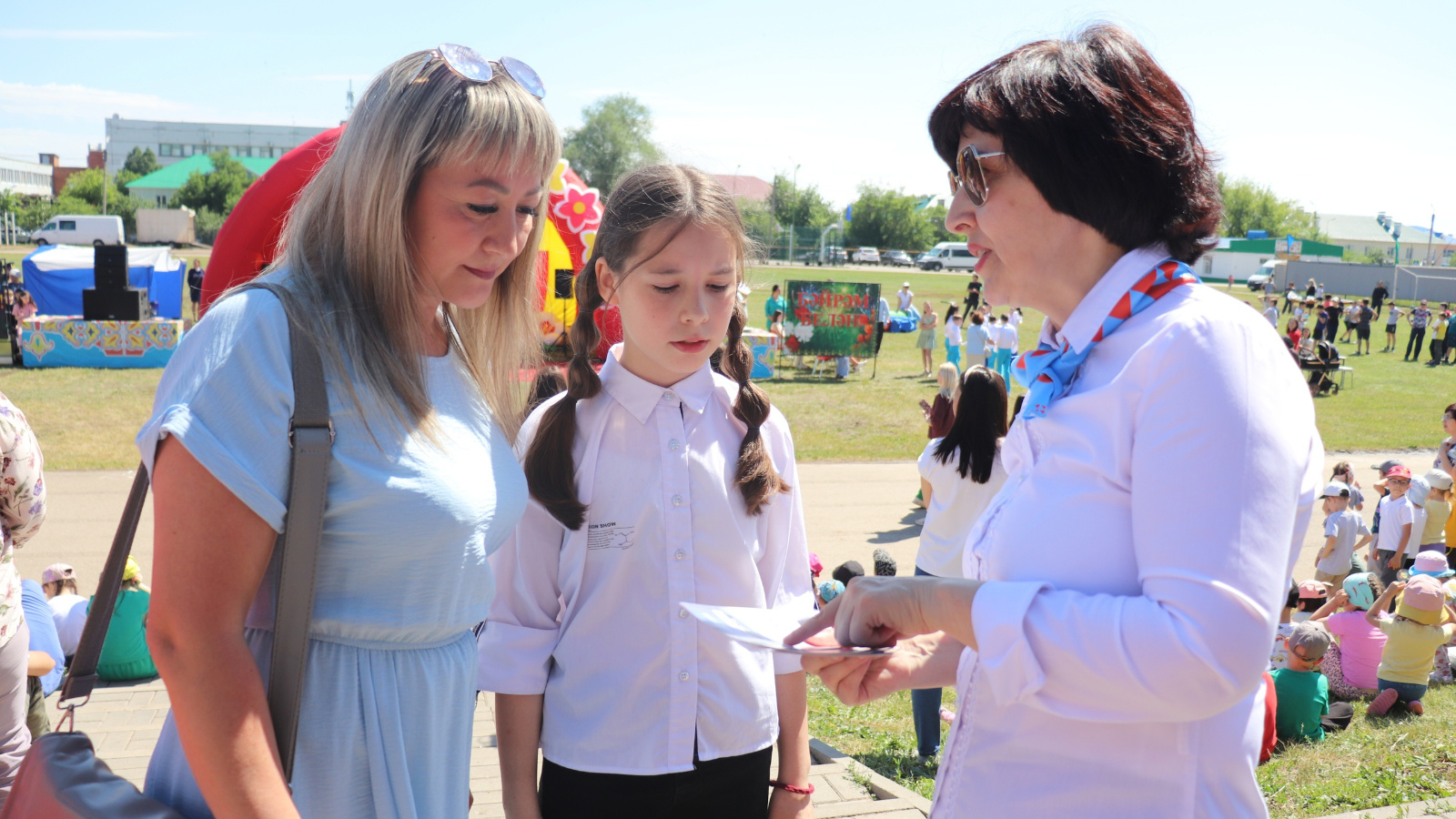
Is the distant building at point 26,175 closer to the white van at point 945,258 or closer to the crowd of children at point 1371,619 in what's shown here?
the white van at point 945,258

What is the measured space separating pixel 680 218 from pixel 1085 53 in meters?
0.99

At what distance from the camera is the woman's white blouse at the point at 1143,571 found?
1.17 metres

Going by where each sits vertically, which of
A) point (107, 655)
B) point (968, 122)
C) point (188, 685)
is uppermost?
point (968, 122)

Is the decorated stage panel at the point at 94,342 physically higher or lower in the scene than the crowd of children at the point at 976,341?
lower

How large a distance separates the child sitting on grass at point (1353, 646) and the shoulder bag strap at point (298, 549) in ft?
23.7

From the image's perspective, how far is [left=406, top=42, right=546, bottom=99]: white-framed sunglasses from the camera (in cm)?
172

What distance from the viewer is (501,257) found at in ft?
5.99

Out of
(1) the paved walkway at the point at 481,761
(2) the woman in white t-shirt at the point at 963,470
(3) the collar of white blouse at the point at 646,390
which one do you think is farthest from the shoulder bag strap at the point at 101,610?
(2) the woman in white t-shirt at the point at 963,470

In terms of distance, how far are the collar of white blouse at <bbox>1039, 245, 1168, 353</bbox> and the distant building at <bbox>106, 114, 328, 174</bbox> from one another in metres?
138

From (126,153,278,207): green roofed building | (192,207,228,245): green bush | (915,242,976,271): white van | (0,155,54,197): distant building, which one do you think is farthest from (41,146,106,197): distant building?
(915,242,976,271): white van

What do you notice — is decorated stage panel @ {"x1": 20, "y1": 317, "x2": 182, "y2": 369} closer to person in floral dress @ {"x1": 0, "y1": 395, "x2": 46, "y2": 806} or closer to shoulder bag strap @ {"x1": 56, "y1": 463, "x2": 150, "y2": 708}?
person in floral dress @ {"x1": 0, "y1": 395, "x2": 46, "y2": 806}

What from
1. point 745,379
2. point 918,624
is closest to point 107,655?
point 745,379

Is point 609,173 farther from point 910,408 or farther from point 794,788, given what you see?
point 794,788

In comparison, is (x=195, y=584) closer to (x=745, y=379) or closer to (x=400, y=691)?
(x=400, y=691)
